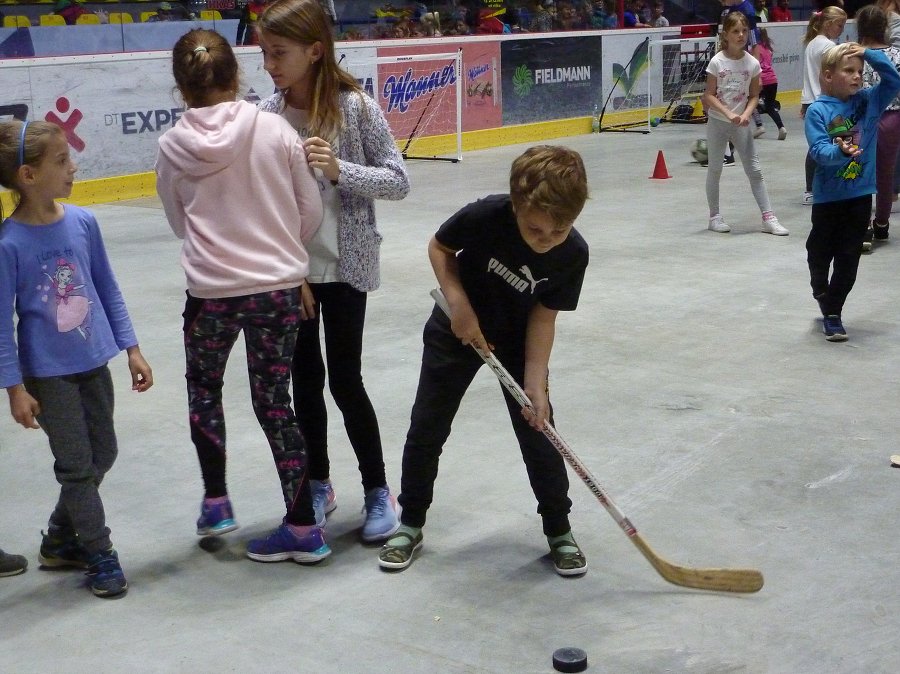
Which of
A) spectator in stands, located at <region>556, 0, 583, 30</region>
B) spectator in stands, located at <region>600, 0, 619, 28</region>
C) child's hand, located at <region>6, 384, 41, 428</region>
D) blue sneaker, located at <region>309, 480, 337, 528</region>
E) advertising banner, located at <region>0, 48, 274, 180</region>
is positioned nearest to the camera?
child's hand, located at <region>6, 384, 41, 428</region>

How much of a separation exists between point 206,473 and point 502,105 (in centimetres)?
1173

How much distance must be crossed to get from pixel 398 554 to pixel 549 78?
12.7 metres

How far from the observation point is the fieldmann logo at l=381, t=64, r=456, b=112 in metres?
12.8

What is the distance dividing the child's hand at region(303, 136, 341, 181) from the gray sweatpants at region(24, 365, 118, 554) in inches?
31.1

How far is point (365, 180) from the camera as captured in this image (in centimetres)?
299

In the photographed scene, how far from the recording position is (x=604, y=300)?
605cm

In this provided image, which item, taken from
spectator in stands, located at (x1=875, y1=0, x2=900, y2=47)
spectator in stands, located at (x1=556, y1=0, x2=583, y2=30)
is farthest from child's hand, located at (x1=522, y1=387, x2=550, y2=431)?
spectator in stands, located at (x1=556, y1=0, x2=583, y2=30)

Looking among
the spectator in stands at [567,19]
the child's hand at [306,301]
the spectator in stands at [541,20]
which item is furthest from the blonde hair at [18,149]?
the spectator in stands at [567,19]

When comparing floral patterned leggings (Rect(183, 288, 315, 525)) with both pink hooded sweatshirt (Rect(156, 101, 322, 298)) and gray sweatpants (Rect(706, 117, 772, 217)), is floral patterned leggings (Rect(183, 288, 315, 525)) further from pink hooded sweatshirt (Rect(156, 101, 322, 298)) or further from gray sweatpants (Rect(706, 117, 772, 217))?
gray sweatpants (Rect(706, 117, 772, 217))

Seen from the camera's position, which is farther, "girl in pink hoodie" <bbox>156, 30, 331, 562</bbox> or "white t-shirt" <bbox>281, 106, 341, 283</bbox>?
"white t-shirt" <bbox>281, 106, 341, 283</bbox>

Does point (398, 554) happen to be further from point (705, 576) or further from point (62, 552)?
point (62, 552)

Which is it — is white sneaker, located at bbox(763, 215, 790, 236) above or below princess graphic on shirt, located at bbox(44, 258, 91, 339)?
below

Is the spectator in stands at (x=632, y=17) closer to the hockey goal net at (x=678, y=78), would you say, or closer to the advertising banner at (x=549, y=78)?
the hockey goal net at (x=678, y=78)

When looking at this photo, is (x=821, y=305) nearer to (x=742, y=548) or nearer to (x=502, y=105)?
(x=742, y=548)
